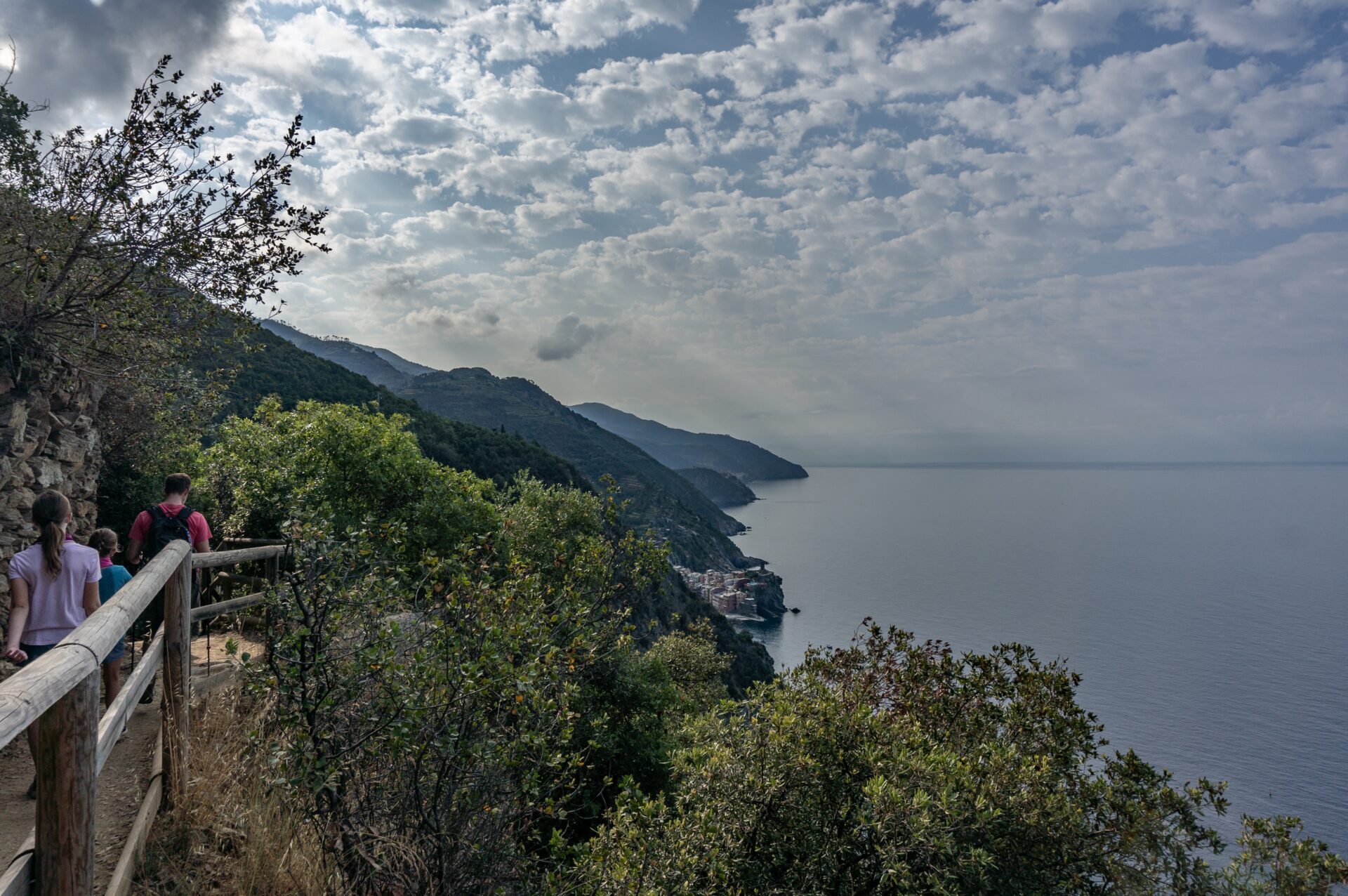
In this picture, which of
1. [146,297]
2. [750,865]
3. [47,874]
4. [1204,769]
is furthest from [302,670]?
[1204,769]

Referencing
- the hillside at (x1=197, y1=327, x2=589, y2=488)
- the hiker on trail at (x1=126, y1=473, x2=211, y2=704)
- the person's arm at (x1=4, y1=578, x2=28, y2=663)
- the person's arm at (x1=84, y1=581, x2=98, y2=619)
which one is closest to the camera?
the person's arm at (x1=4, y1=578, x2=28, y2=663)

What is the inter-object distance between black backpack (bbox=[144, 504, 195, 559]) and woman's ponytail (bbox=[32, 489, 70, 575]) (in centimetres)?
163

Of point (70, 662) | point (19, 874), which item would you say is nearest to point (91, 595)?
point (19, 874)

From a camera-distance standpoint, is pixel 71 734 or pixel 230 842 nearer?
pixel 71 734

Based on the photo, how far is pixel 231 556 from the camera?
593 cm

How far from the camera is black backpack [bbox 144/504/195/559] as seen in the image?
635cm

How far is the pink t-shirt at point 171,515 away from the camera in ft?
20.9

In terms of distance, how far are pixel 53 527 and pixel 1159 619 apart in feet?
299

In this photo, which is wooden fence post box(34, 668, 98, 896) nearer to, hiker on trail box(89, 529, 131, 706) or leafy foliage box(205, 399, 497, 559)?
hiker on trail box(89, 529, 131, 706)

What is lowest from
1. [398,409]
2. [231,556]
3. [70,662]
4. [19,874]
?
[19,874]

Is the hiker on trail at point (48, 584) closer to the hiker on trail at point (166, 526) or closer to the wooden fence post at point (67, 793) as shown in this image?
the hiker on trail at point (166, 526)

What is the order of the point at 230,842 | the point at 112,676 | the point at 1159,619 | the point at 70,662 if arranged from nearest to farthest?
the point at 70,662 → the point at 230,842 → the point at 112,676 → the point at 1159,619

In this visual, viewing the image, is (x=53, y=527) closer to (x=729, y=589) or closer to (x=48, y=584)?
(x=48, y=584)

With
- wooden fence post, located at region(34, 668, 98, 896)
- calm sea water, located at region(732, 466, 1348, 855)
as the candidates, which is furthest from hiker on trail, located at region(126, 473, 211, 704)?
calm sea water, located at region(732, 466, 1348, 855)
